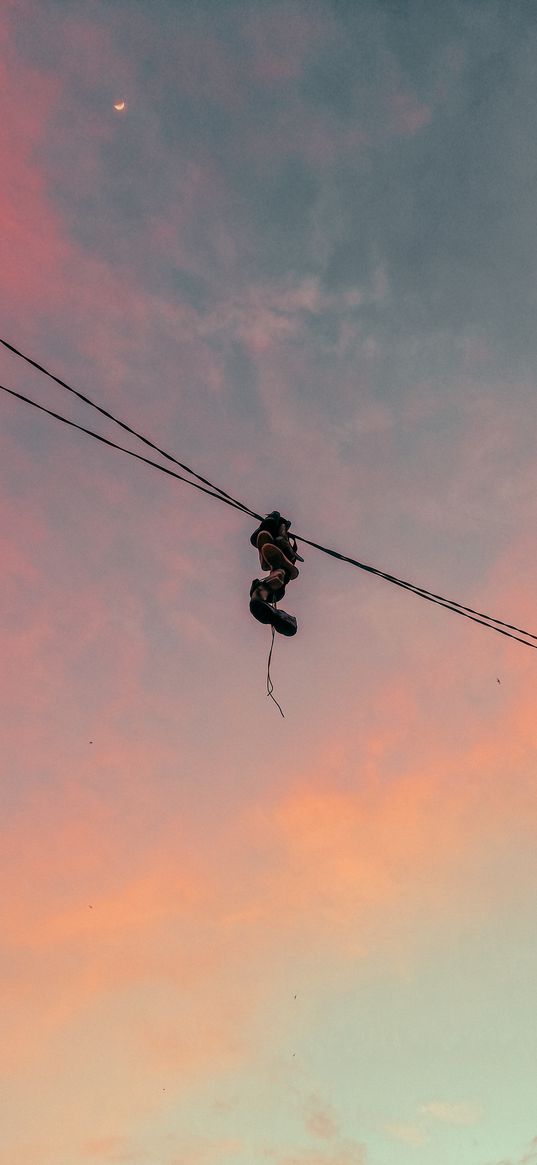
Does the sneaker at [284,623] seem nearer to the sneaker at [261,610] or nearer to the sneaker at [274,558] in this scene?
the sneaker at [261,610]

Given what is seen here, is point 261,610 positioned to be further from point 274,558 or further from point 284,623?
point 274,558

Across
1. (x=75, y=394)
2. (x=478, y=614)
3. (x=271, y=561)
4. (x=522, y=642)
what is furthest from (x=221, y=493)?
(x=522, y=642)

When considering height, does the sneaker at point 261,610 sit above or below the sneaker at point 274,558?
below

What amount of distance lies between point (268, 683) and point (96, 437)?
2449 millimetres

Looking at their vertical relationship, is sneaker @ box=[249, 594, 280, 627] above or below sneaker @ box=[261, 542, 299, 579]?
below

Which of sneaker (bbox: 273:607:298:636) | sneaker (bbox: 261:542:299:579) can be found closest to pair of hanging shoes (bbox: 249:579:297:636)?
sneaker (bbox: 273:607:298:636)

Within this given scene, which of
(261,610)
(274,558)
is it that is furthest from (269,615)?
(274,558)

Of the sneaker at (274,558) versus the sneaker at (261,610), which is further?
the sneaker at (274,558)

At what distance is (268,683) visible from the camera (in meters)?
6.97

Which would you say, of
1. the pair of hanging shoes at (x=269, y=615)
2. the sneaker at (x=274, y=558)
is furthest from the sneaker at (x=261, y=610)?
the sneaker at (x=274, y=558)

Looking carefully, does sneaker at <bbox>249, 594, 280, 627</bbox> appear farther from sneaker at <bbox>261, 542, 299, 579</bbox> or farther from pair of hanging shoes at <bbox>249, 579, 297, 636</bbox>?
sneaker at <bbox>261, 542, 299, 579</bbox>

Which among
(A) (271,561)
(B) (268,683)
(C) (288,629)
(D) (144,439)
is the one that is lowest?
(B) (268,683)

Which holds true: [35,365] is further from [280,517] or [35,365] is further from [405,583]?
[405,583]

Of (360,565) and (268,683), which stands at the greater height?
(360,565)
